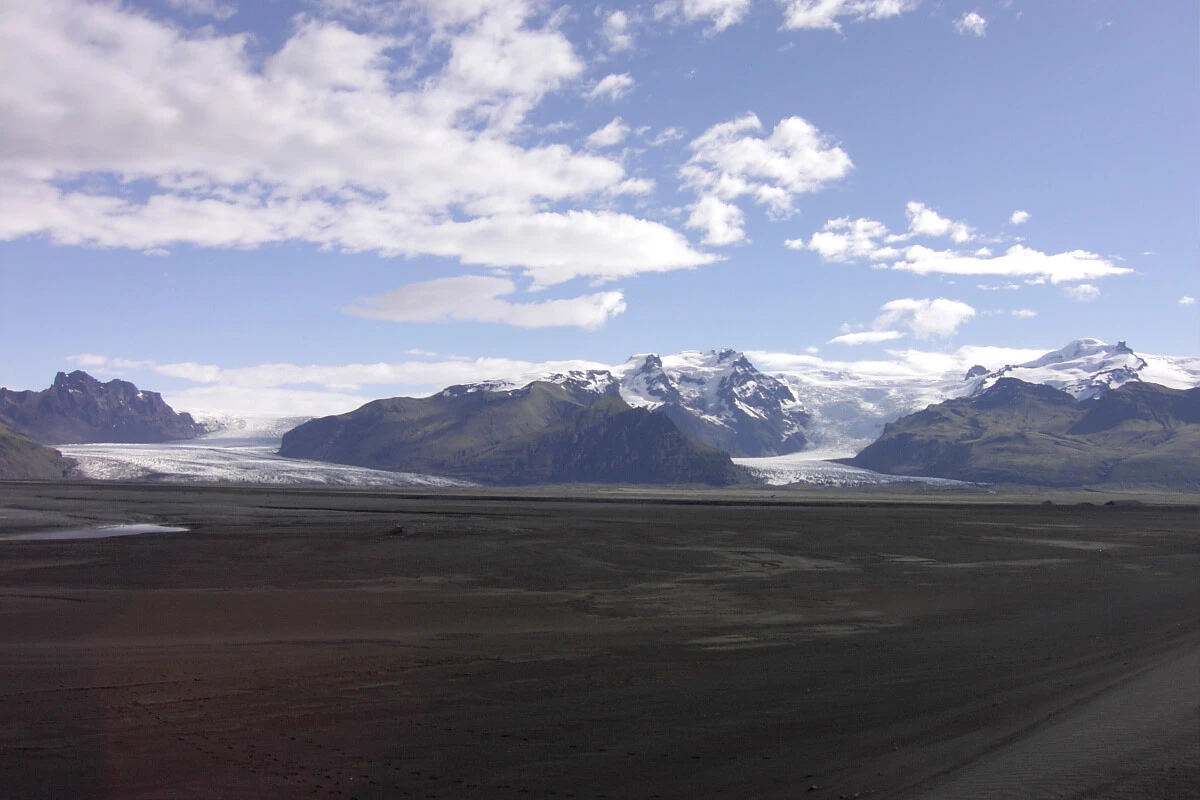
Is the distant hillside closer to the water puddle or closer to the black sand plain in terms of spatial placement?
the water puddle

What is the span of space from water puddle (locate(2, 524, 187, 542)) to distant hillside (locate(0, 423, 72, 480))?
5750 inches

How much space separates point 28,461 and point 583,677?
20569 cm

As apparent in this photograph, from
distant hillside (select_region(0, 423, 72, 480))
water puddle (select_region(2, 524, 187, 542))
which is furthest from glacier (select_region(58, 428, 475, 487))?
water puddle (select_region(2, 524, 187, 542))

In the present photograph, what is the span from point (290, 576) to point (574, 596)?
35.1 feet

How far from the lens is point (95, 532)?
5056cm

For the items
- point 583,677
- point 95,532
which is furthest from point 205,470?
point 583,677

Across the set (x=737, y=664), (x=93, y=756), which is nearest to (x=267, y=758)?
(x=93, y=756)

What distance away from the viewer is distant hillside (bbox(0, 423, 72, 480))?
18225 cm

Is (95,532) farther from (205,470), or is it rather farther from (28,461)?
(28,461)

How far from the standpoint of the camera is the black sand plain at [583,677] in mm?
11898

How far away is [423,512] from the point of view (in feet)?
256

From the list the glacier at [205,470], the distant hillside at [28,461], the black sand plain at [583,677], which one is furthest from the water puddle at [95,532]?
the distant hillside at [28,461]

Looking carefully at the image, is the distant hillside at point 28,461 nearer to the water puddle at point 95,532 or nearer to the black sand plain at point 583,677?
the water puddle at point 95,532

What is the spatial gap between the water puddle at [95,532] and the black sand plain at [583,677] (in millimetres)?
4787
